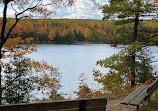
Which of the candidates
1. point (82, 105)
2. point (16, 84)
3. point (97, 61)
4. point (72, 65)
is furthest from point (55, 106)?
point (72, 65)

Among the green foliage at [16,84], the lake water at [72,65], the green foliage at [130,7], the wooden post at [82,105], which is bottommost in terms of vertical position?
the lake water at [72,65]

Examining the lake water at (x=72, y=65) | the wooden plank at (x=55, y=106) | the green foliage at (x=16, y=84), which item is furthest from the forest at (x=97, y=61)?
the wooden plank at (x=55, y=106)

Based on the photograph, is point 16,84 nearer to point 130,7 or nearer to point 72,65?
point 130,7

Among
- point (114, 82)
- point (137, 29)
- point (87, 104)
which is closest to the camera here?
point (87, 104)

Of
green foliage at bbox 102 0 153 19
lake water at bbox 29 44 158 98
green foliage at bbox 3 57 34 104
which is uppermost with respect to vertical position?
green foliage at bbox 102 0 153 19

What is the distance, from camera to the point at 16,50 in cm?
1028

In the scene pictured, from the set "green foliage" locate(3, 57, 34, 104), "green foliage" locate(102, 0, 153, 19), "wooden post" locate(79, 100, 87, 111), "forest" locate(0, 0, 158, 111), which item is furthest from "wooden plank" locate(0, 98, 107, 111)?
"green foliage" locate(102, 0, 153, 19)

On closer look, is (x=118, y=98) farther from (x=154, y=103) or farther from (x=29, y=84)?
(x=29, y=84)

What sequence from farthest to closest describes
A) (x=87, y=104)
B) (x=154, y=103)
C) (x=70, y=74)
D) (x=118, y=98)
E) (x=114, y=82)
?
1. (x=70, y=74)
2. (x=114, y=82)
3. (x=118, y=98)
4. (x=154, y=103)
5. (x=87, y=104)

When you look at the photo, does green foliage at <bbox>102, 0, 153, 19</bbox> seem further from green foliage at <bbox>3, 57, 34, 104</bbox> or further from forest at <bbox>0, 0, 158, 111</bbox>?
green foliage at <bbox>3, 57, 34, 104</bbox>

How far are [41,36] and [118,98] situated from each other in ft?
237

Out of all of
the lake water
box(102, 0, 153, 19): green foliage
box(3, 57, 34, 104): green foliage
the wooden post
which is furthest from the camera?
the lake water

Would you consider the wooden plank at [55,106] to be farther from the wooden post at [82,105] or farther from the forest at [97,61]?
the forest at [97,61]

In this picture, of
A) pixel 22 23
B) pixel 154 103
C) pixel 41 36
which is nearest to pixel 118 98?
pixel 154 103
